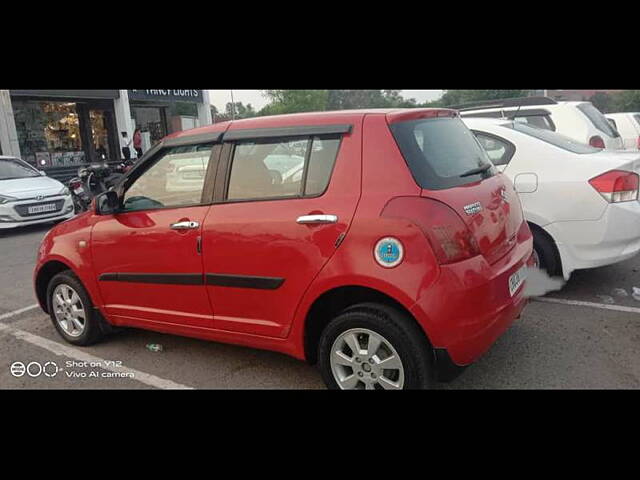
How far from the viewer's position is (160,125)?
843 inches

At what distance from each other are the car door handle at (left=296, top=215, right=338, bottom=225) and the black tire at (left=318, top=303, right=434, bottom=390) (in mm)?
499

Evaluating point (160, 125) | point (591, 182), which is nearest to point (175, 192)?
point (591, 182)

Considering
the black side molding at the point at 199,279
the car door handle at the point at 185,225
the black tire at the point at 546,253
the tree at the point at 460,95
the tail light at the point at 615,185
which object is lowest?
the black tire at the point at 546,253

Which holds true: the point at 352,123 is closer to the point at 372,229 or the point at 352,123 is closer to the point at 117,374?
the point at 372,229

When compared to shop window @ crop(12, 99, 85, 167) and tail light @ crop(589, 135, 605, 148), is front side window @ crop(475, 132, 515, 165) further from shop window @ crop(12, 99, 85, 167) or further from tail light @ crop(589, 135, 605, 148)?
shop window @ crop(12, 99, 85, 167)

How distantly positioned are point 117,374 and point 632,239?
413cm

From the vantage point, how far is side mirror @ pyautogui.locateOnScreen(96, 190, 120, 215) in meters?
3.68

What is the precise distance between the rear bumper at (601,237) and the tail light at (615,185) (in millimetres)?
57

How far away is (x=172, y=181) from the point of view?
3.54 meters

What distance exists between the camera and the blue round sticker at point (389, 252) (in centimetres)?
262

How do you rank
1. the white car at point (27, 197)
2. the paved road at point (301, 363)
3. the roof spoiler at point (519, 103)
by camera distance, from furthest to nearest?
the white car at point (27, 197) → the roof spoiler at point (519, 103) → the paved road at point (301, 363)

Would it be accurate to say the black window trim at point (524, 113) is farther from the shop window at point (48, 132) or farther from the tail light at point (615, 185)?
the shop window at point (48, 132)

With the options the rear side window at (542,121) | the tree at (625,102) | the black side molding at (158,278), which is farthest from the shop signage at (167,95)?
the tree at (625,102)

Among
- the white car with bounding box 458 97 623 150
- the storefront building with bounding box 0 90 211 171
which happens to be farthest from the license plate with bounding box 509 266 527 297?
the storefront building with bounding box 0 90 211 171
